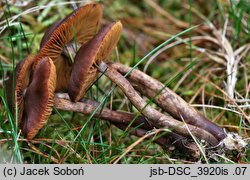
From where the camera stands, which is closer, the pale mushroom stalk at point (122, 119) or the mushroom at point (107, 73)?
the mushroom at point (107, 73)

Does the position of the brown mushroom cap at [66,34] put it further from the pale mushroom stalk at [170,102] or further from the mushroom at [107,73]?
the pale mushroom stalk at [170,102]

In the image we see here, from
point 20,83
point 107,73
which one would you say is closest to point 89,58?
point 107,73

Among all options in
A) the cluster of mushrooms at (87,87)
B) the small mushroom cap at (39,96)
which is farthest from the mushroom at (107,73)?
the small mushroom cap at (39,96)

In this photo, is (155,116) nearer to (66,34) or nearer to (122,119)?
(122,119)

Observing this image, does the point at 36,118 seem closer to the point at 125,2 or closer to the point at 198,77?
the point at 198,77

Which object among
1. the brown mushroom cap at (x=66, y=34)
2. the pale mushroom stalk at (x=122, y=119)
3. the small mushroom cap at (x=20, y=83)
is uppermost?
the brown mushroom cap at (x=66, y=34)

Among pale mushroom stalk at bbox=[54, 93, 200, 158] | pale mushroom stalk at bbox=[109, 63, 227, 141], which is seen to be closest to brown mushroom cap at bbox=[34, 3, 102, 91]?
pale mushroom stalk at bbox=[54, 93, 200, 158]

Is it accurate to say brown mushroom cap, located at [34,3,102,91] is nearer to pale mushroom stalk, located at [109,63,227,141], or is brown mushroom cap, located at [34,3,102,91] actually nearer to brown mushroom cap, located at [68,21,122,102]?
brown mushroom cap, located at [68,21,122,102]

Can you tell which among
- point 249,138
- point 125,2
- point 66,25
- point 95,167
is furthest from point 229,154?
point 125,2
